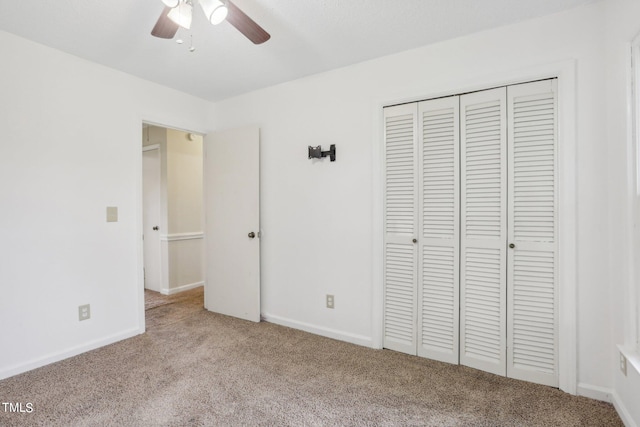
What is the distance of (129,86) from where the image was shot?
9.62 ft

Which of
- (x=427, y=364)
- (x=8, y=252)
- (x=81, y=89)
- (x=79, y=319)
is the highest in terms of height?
(x=81, y=89)

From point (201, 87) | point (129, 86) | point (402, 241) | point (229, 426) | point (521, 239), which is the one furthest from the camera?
point (201, 87)

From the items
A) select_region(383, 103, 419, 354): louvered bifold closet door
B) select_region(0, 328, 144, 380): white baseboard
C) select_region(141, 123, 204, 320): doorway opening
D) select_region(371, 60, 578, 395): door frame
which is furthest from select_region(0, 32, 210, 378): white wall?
select_region(371, 60, 578, 395): door frame

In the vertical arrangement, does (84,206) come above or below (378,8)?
below

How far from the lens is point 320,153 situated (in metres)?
2.88

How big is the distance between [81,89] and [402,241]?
2.87 m

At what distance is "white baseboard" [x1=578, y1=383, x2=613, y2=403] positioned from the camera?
1890mm

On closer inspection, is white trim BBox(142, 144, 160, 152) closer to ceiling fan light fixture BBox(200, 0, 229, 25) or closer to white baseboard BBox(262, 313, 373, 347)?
white baseboard BBox(262, 313, 373, 347)

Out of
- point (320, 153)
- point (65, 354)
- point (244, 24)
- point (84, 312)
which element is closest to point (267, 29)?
point (244, 24)

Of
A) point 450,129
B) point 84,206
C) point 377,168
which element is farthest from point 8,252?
point 450,129

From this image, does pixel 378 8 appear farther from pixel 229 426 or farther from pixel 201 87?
pixel 229 426

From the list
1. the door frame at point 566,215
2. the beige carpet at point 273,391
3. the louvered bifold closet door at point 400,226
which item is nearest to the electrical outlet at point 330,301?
the beige carpet at point 273,391

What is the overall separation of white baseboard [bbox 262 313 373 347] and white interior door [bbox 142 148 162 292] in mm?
2043

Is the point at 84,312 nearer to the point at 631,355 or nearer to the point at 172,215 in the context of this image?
the point at 172,215
